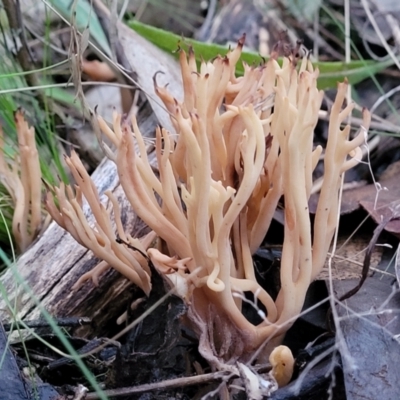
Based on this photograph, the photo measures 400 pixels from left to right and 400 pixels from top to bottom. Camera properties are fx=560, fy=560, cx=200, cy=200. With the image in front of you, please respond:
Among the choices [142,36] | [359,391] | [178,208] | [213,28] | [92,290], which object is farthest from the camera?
[213,28]

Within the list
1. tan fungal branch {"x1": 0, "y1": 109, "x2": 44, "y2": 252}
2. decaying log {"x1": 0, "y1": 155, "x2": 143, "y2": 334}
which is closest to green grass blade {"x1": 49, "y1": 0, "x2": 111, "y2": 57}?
tan fungal branch {"x1": 0, "y1": 109, "x2": 44, "y2": 252}

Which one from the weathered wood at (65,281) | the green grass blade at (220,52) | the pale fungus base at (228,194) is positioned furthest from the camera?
the green grass blade at (220,52)

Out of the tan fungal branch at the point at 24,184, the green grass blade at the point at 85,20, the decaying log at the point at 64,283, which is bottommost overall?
the decaying log at the point at 64,283

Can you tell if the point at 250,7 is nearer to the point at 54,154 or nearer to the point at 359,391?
the point at 54,154

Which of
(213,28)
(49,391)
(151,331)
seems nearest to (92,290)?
(151,331)

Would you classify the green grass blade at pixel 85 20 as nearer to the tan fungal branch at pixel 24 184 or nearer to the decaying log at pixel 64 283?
the tan fungal branch at pixel 24 184

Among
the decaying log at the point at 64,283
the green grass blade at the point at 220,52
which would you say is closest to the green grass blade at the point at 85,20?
the green grass blade at the point at 220,52

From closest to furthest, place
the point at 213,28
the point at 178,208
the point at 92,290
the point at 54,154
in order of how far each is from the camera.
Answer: the point at 178,208 → the point at 92,290 → the point at 54,154 → the point at 213,28

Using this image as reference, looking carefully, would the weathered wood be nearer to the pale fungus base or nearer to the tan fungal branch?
the tan fungal branch
